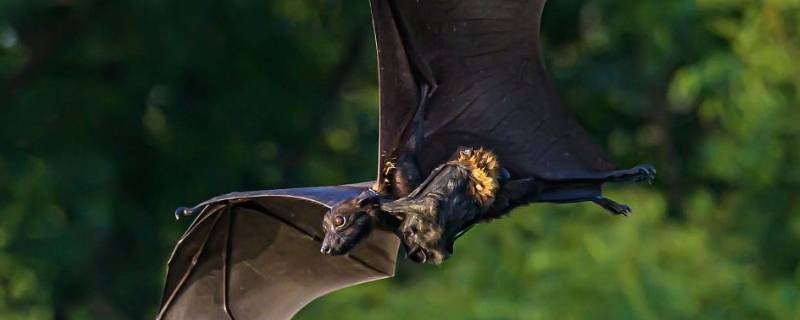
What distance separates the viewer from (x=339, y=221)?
725 cm

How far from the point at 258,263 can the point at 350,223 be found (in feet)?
5.09

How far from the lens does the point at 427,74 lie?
756cm

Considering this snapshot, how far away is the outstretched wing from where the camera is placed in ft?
24.6

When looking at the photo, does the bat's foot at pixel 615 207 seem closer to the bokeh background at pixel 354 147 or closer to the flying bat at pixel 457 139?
the flying bat at pixel 457 139

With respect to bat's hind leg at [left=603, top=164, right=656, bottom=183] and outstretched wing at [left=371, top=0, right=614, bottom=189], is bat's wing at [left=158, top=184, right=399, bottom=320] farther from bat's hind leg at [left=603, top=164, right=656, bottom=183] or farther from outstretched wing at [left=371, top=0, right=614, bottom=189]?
bat's hind leg at [left=603, top=164, right=656, bottom=183]

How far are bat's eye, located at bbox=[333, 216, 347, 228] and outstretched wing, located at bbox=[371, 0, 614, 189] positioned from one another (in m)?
0.30

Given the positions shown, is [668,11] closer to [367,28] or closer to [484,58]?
[367,28]

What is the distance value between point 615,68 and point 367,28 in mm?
2291

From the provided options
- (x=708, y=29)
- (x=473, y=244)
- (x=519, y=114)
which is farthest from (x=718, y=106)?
(x=519, y=114)

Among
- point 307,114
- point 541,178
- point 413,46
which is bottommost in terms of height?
point 307,114

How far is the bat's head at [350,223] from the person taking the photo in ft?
23.8

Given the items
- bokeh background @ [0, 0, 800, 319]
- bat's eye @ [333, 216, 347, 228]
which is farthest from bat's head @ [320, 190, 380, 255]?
bokeh background @ [0, 0, 800, 319]

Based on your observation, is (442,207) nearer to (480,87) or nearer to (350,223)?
(350,223)

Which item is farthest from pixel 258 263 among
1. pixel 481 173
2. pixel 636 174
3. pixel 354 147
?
pixel 354 147
